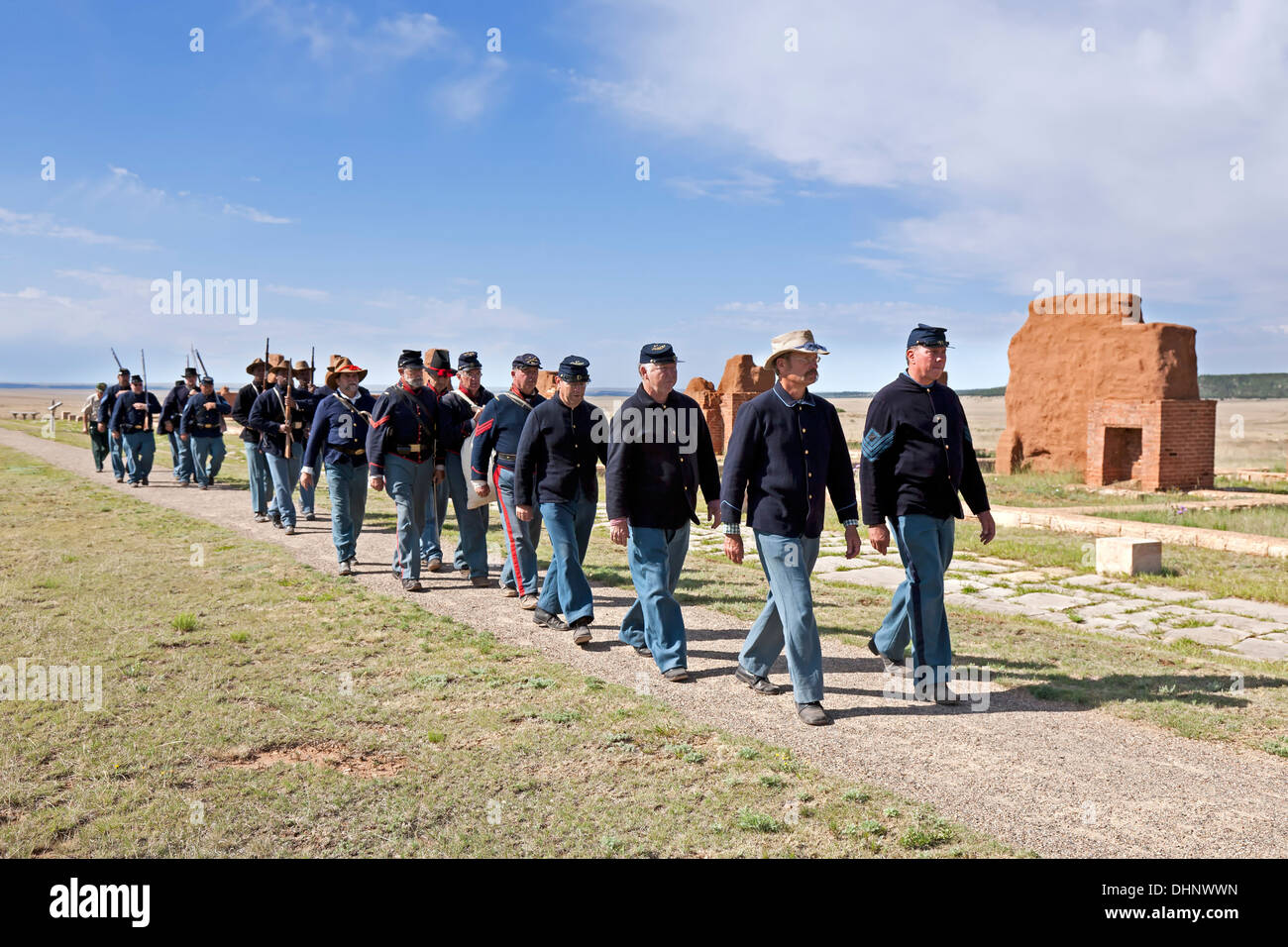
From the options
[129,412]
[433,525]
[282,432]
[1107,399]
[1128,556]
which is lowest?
[1128,556]

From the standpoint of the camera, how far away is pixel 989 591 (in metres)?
8.84

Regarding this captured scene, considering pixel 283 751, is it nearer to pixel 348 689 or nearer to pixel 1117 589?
pixel 348 689

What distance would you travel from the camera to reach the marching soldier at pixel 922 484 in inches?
215

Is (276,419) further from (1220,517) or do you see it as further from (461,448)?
(1220,517)

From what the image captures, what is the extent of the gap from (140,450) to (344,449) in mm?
11354

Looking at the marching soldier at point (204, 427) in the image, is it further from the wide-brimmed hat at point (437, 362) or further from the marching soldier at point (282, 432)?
the wide-brimmed hat at point (437, 362)

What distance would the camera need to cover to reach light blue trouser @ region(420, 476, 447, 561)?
9.84 meters

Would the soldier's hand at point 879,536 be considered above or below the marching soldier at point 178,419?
below

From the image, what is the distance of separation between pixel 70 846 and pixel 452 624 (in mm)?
3803

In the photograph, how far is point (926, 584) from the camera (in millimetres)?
5465

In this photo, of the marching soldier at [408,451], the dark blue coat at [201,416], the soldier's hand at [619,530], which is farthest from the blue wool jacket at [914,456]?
the dark blue coat at [201,416]

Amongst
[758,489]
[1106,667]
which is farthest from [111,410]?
[1106,667]

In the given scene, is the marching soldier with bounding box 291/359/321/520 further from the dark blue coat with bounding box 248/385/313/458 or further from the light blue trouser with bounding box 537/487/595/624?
the light blue trouser with bounding box 537/487/595/624

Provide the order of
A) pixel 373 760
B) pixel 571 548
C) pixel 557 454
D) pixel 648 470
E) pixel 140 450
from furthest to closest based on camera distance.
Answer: pixel 140 450, pixel 557 454, pixel 571 548, pixel 648 470, pixel 373 760
